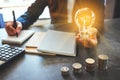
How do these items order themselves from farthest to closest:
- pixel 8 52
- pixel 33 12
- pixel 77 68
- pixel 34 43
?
1. pixel 33 12
2. pixel 34 43
3. pixel 8 52
4. pixel 77 68

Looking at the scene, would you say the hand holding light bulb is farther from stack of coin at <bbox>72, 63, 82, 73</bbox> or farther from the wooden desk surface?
stack of coin at <bbox>72, 63, 82, 73</bbox>

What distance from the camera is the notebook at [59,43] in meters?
0.89

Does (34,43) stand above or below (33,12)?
below

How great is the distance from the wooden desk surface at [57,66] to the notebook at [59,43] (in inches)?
1.1

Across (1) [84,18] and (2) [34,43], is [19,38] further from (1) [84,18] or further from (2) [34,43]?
(1) [84,18]

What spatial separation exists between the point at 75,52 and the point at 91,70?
0.48 feet

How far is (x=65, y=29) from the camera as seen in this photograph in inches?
45.9

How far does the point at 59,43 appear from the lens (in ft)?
3.11

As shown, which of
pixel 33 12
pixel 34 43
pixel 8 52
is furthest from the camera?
pixel 33 12

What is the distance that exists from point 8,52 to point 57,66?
8.7 inches

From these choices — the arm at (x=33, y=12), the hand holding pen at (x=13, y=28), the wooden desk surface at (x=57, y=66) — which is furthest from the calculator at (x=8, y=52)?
the arm at (x=33, y=12)

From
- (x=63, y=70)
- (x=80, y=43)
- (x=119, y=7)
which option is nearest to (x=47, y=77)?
(x=63, y=70)

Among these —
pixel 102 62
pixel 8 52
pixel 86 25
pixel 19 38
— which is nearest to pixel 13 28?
pixel 19 38

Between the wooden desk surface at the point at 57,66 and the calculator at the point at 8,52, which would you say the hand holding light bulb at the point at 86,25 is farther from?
the calculator at the point at 8,52
